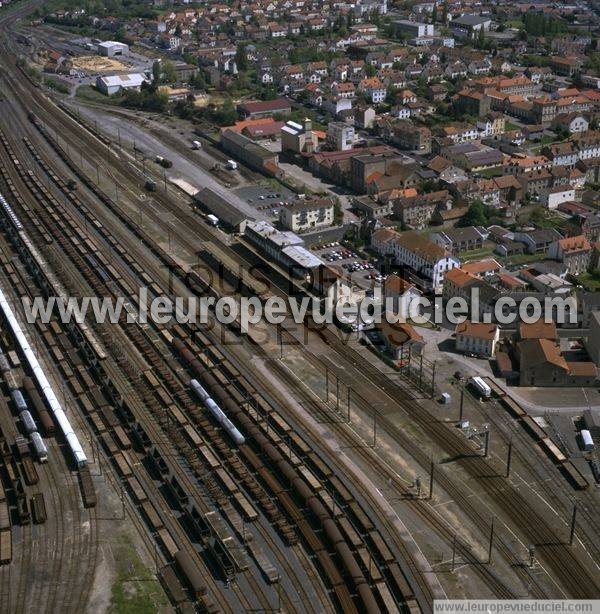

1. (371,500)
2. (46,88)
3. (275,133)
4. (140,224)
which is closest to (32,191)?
(140,224)

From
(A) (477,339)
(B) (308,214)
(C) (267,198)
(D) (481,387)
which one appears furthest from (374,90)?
(D) (481,387)

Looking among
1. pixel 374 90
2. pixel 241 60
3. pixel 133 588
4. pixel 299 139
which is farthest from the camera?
pixel 241 60

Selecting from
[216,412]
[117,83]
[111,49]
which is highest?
[111,49]

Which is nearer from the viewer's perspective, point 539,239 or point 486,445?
point 486,445

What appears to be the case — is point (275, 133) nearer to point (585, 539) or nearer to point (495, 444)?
point (495, 444)

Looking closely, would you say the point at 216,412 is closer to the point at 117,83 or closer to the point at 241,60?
the point at 117,83

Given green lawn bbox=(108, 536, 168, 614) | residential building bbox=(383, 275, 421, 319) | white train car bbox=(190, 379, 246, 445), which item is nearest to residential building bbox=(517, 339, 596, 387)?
residential building bbox=(383, 275, 421, 319)

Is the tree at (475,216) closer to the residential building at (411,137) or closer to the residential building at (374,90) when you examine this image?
the residential building at (411,137)

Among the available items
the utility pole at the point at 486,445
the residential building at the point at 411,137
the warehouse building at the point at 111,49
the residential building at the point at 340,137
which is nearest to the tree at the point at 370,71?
the residential building at the point at 411,137
